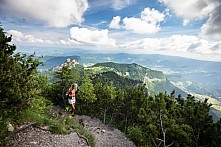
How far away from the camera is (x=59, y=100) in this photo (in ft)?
92.9

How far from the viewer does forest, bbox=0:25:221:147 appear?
1116 centimetres

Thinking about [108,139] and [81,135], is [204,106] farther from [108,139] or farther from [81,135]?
[81,135]

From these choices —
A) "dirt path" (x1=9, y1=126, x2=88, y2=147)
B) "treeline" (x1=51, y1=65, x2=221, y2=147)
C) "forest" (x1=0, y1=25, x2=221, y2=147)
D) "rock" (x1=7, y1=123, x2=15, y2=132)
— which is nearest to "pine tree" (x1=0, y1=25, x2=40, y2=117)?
"forest" (x1=0, y1=25, x2=221, y2=147)

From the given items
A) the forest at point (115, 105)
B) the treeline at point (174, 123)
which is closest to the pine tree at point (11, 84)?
the forest at point (115, 105)

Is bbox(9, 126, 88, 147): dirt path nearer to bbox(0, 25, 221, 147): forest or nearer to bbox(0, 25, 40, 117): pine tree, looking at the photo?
bbox(0, 25, 221, 147): forest

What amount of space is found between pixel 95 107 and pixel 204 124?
695 inches

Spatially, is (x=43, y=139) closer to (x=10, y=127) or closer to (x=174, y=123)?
(x=10, y=127)

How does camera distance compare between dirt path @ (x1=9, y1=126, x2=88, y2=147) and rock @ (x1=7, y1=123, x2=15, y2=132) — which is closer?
dirt path @ (x1=9, y1=126, x2=88, y2=147)

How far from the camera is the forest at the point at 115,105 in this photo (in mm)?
11164

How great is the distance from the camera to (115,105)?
31.9 metres

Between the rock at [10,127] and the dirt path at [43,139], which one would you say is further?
the rock at [10,127]

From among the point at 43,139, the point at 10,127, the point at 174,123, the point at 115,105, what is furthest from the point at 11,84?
the point at 115,105

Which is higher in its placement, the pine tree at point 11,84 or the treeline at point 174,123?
the pine tree at point 11,84

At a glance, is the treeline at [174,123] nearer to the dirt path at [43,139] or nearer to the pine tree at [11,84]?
the dirt path at [43,139]
